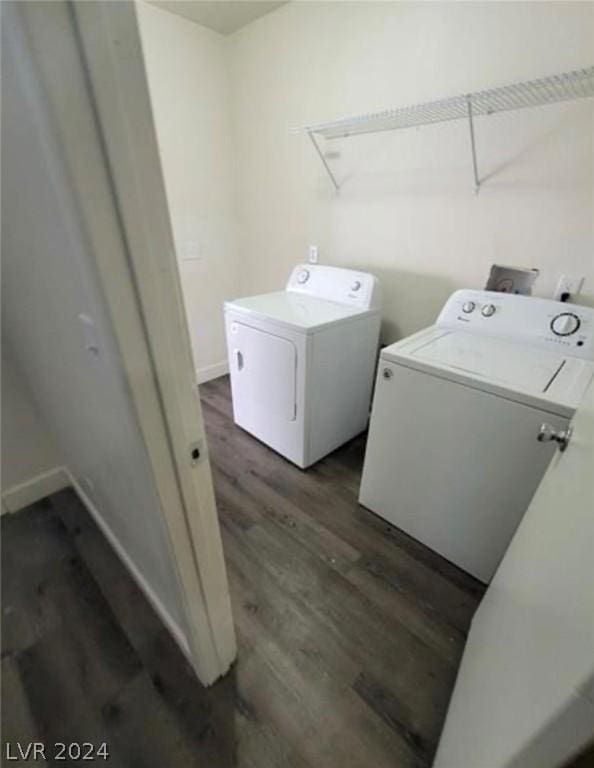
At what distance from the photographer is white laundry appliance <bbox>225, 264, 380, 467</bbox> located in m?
1.80

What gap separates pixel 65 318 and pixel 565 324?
1736mm

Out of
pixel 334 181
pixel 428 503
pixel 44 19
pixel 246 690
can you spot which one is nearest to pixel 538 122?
pixel 334 181

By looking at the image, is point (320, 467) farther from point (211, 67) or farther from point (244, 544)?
point (211, 67)

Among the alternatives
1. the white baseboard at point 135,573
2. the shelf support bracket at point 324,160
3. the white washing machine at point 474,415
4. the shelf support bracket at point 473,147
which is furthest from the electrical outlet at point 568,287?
the white baseboard at point 135,573

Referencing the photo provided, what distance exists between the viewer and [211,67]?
2426mm

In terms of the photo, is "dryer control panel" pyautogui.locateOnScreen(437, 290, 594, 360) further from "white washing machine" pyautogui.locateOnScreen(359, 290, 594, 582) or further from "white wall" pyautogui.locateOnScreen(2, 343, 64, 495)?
"white wall" pyautogui.locateOnScreen(2, 343, 64, 495)

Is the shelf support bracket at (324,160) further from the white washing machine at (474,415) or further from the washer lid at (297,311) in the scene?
the white washing machine at (474,415)

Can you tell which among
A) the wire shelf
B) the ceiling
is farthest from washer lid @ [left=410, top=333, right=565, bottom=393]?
the ceiling

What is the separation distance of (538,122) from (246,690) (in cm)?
242

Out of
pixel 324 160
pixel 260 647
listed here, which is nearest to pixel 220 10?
pixel 324 160

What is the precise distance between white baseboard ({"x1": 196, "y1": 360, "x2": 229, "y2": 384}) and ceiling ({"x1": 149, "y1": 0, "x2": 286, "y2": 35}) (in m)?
2.32

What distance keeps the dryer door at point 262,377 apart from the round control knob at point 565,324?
1.12 metres

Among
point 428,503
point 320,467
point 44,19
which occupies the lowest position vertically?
point 320,467

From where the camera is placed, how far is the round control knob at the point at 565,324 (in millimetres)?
1412
